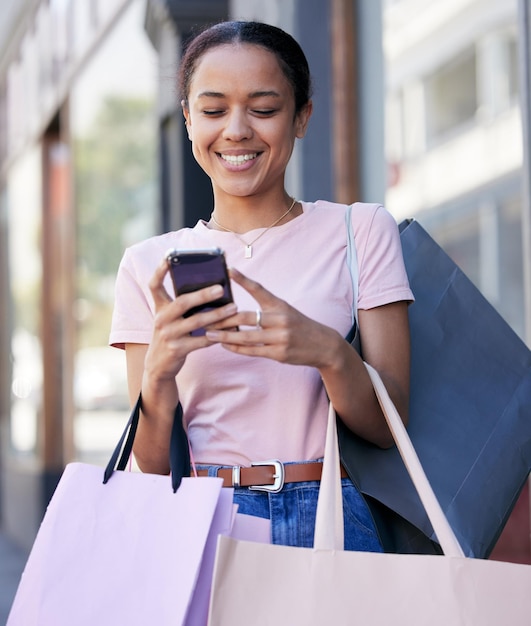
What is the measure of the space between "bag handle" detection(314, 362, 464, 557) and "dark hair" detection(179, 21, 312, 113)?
642mm

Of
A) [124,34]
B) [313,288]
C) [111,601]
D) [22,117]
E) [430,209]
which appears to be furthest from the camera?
[22,117]

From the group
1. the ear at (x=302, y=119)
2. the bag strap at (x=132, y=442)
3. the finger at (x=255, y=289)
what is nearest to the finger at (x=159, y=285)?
the finger at (x=255, y=289)

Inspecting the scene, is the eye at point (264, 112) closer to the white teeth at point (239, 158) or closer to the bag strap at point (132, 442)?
the white teeth at point (239, 158)

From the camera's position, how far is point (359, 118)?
511 cm

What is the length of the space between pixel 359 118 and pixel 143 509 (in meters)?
3.40

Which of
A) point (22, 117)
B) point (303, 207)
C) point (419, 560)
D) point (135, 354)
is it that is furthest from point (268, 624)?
point (22, 117)

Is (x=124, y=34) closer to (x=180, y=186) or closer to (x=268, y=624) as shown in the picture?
(x=180, y=186)

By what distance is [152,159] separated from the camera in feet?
24.0

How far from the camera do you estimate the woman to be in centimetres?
207

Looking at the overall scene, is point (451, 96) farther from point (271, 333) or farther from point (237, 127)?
point (271, 333)

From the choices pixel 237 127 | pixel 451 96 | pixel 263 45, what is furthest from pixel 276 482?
pixel 451 96

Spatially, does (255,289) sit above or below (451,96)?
below

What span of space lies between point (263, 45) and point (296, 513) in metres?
0.88

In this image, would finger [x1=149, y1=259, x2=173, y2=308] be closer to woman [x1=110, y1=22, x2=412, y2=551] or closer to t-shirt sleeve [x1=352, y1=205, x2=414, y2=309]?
woman [x1=110, y1=22, x2=412, y2=551]
